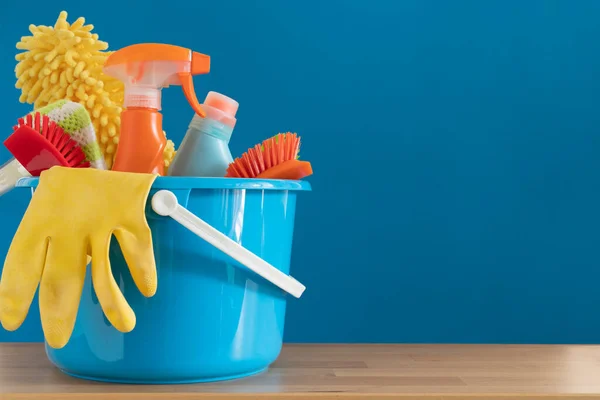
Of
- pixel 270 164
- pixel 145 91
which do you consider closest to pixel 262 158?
pixel 270 164

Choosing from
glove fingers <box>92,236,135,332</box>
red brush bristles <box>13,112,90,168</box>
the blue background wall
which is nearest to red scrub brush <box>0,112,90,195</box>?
red brush bristles <box>13,112,90,168</box>

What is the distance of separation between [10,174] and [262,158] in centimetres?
27

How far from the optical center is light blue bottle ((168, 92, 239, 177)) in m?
0.69

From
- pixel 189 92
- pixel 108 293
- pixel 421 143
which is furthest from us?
pixel 421 143

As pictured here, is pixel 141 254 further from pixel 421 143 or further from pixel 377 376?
pixel 421 143

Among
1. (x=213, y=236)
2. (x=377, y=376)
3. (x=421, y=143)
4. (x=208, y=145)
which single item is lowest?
(x=377, y=376)

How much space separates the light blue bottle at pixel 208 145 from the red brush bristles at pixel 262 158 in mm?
22

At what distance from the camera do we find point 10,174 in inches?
29.0

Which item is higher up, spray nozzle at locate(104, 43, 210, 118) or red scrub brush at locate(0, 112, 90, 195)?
spray nozzle at locate(104, 43, 210, 118)

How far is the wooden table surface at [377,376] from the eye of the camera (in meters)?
0.62

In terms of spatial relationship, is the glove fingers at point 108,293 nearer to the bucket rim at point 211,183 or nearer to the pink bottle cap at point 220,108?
the bucket rim at point 211,183

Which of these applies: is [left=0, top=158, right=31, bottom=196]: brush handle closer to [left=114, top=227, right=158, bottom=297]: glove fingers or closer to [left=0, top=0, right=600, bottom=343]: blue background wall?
[left=114, top=227, right=158, bottom=297]: glove fingers

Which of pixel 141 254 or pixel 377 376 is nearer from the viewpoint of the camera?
pixel 141 254

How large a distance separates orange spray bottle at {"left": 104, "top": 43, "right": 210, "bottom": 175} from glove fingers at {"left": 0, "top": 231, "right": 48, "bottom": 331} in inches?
4.5
